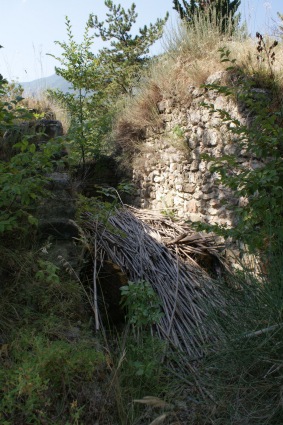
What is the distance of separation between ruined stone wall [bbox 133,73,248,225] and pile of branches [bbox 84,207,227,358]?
715mm

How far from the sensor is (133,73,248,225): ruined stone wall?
5289 mm

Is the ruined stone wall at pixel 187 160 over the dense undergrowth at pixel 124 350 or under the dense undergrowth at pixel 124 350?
over

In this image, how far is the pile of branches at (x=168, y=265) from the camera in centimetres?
364

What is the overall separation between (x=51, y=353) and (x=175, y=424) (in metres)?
0.76

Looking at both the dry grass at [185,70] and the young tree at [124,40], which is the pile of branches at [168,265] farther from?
the young tree at [124,40]

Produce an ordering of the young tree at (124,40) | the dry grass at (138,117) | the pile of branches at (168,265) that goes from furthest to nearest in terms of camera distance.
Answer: the young tree at (124,40) → the dry grass at (138,117) → the pile of branches at (168,265)

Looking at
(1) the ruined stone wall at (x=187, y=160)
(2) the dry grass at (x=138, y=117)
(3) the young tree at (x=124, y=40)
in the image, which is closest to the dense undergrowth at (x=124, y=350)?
(1) the ruined stone wall at (x=187, y=160)

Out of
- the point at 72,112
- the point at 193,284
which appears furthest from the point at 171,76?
the point at 193,284

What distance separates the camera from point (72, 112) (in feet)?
28.5

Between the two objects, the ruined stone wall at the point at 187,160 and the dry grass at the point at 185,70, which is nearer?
the dry grass at the point at 185,70

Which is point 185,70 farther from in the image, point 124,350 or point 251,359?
point 251,359

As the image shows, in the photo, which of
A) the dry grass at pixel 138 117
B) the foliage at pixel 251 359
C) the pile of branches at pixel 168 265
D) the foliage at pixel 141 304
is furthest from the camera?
the dry grass at pixel 138 117

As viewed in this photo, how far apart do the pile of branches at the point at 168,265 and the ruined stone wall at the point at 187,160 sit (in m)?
0.72

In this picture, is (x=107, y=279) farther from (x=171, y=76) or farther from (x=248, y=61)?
(x=171, y=76)
